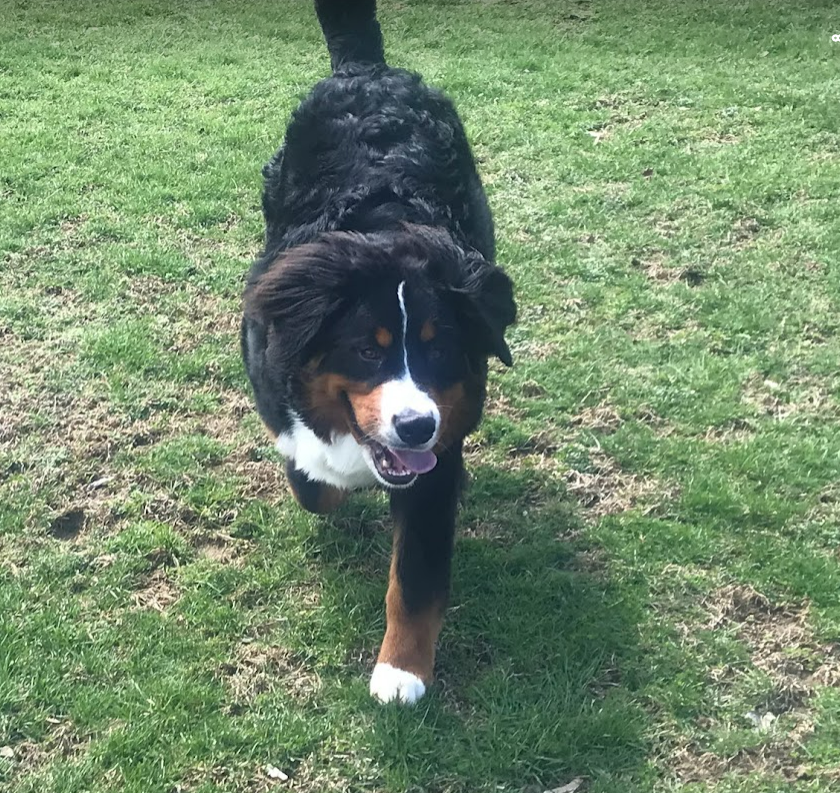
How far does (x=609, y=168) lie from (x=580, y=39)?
114 inches

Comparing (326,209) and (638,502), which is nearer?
(326,209)

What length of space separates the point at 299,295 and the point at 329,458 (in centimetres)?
59

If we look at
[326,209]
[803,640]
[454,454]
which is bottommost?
[803,640]

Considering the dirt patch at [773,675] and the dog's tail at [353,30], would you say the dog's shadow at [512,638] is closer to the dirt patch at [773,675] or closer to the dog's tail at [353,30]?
the dirt patch at [773,675]

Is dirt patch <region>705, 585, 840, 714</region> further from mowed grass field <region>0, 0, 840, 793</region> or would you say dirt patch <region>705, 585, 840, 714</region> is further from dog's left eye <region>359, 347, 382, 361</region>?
dog's left eye <region>359, 347, 382, 361</region>

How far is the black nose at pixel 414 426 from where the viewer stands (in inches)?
105

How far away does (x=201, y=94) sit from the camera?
749 centimetres

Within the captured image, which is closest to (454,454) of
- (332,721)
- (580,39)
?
(332,721)

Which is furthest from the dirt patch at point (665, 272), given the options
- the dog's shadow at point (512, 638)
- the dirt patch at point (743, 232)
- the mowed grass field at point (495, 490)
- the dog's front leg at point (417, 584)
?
the dog's front leg at point (417, 584)

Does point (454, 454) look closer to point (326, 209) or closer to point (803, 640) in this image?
point (326, 209)

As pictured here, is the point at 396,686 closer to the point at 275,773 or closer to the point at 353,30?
the point at 275,773

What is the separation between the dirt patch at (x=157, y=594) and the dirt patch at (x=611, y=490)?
1557mm

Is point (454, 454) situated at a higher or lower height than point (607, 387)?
higher

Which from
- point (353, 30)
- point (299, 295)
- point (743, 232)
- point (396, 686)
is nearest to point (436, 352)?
point (299, 295)
